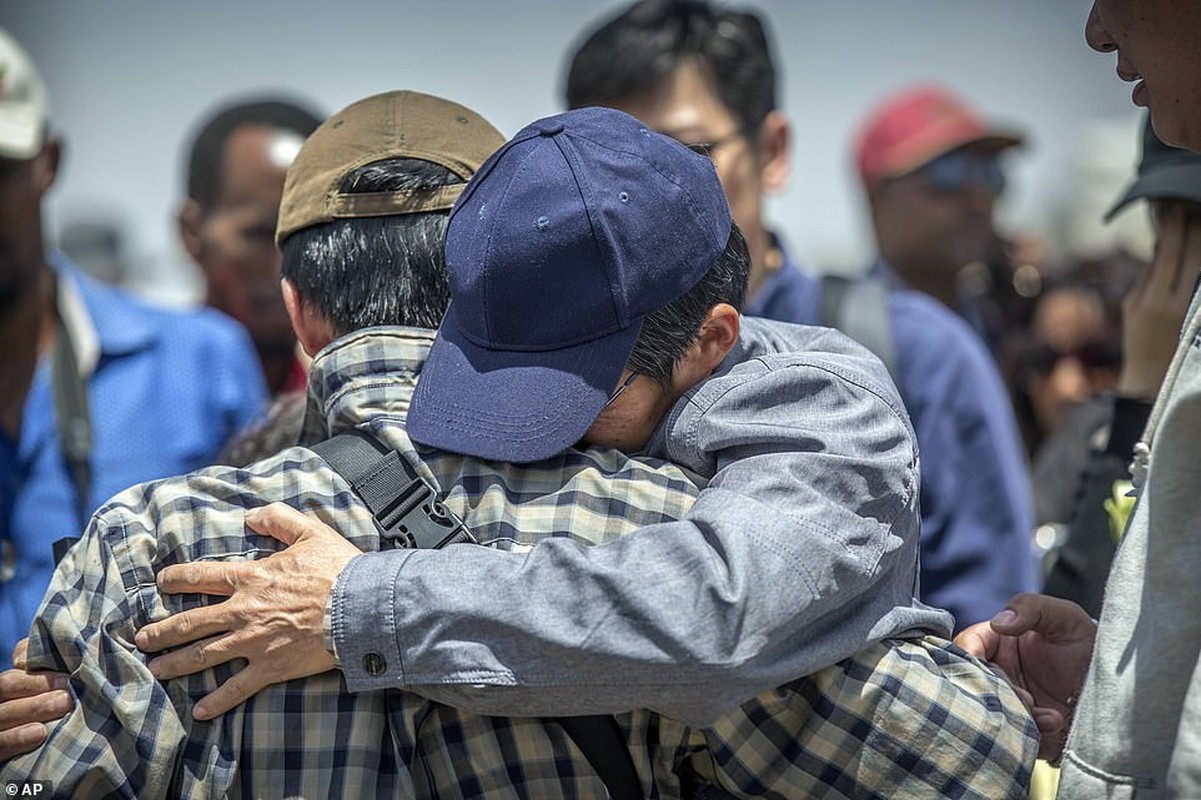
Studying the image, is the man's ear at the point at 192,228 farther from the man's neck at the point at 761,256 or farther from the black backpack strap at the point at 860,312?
the black backpack strap at the point at 860,312

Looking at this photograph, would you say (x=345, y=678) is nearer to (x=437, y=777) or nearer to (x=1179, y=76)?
(x=437, y=777)

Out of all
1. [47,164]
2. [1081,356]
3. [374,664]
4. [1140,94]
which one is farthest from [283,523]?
[1081,356]

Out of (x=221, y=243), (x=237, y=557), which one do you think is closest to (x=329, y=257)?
(x=237, y=557)

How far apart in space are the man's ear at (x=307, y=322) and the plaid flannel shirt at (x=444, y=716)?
0.80 ft

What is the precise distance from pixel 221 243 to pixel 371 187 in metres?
2.79

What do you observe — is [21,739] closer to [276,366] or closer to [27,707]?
[27,707]


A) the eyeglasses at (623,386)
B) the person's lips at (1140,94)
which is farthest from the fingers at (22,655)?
the person's lips at (1140,94)

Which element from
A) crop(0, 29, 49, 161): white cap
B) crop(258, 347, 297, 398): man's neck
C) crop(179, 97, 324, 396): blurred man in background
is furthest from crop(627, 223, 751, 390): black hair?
crop(258, 347, 297, 398): man's neck

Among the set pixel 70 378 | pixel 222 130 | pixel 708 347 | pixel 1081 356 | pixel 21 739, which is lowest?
pixel 1081 356

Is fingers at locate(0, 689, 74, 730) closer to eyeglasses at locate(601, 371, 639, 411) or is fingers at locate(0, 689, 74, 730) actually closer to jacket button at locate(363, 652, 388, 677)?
jacket button at locate(363, 652, 388, 677)

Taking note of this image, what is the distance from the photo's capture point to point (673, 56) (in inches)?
134

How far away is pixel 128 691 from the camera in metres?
1.54

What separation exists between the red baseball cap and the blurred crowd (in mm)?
338

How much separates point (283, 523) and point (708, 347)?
1.90 ft
